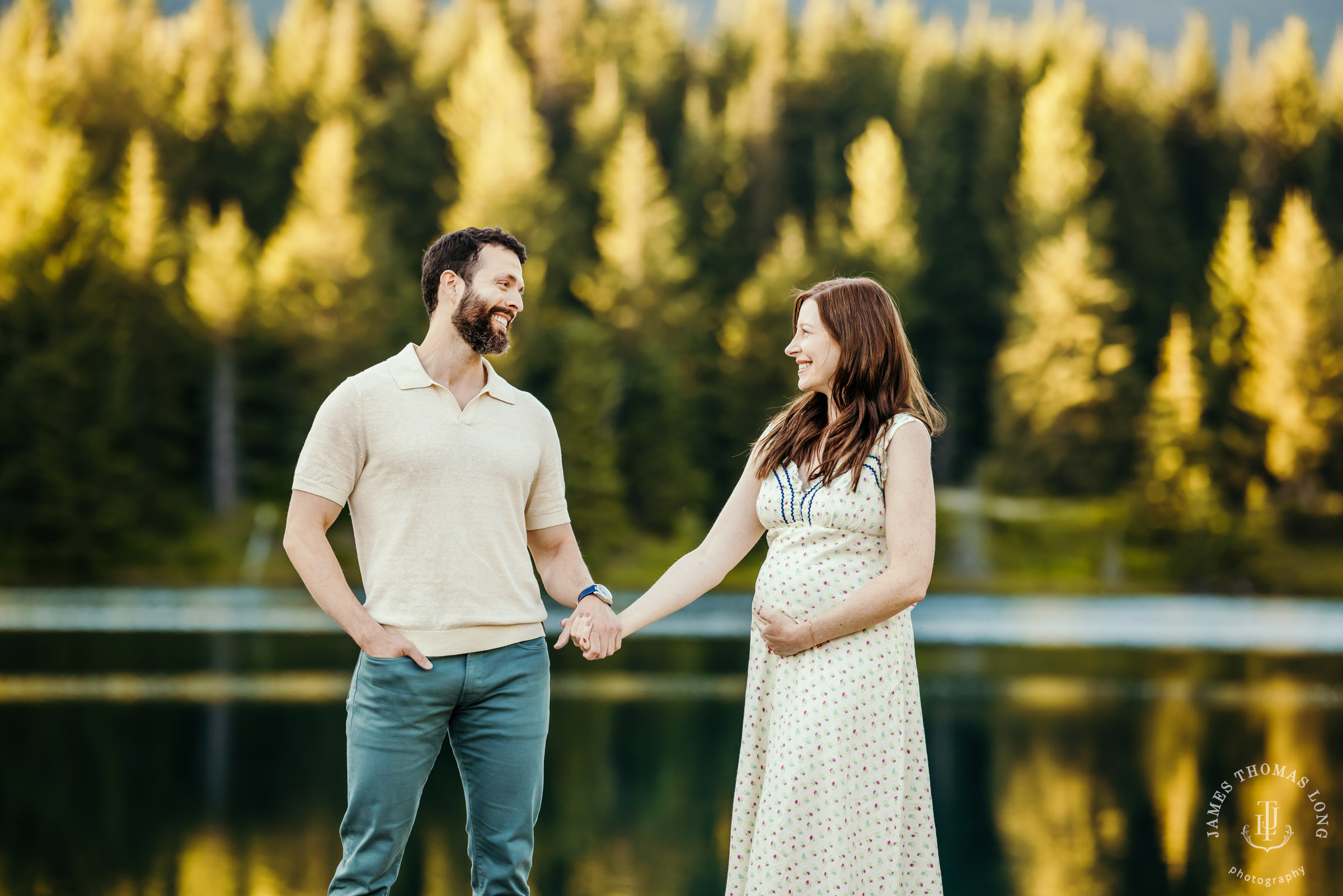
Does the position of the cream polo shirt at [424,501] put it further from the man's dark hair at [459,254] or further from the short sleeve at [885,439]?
the short sleeve at [885,439]

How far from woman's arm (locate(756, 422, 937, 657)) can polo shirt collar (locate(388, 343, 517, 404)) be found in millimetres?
952

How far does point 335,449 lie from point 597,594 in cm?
90

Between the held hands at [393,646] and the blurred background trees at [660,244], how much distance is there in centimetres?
3296

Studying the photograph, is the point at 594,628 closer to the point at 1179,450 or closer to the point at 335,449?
the point at 335,449

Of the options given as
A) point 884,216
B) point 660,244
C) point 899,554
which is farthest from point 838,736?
point 884,216

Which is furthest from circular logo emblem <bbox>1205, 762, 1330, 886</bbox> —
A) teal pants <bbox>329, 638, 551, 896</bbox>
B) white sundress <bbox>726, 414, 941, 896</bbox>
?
teal pants <bbox>329, 638, 551, 896</bbox>

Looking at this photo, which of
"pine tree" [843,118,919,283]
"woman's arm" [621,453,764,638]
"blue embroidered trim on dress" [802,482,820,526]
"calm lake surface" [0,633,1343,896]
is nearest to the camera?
"blue embroidered trim on dress" [802,482,820,526]

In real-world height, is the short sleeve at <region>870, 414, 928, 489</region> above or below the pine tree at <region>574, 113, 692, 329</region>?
below

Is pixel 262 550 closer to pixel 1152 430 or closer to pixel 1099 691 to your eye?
pixel 1152 430

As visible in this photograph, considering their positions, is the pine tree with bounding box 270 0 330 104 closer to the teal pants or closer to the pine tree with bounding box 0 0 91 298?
the pine tree with bounding box 0 0 91 298

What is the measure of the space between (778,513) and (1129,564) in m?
37.7

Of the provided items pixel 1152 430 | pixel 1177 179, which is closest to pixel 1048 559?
pixel 1152 430

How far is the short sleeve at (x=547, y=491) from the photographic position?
384cm

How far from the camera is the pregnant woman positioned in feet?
11.5
